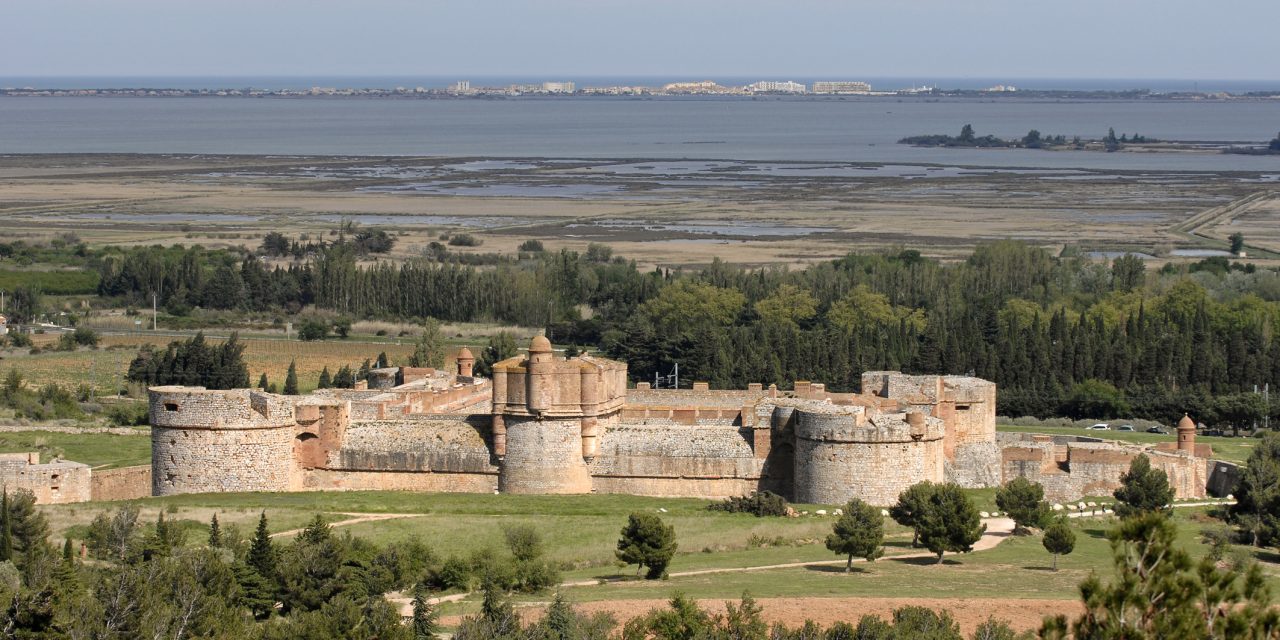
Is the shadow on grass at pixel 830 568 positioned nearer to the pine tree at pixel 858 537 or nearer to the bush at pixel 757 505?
the pine tree at pixel 858 537

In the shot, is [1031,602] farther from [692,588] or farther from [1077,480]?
[1077,480]

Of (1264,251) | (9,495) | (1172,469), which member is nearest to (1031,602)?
(1172,469)

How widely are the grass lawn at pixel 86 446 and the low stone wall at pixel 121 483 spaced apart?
206cm

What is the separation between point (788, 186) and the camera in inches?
7653

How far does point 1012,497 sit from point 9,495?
22014mm

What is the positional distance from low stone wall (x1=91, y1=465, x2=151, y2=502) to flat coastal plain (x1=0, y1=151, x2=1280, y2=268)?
70.9m

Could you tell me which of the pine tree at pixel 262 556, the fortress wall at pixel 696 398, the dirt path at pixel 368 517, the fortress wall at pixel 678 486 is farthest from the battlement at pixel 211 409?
the pine tree at pixel 262 556

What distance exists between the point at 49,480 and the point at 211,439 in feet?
12.4

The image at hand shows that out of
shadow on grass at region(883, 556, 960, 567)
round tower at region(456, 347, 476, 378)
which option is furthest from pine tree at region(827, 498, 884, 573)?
round tower at region(456, 347, 476, 378)

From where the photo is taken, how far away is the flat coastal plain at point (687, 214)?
135125mm

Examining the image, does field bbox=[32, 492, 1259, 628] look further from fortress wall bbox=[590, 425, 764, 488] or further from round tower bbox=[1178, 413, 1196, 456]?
round tower bbox=[1178, 413, 1196, 456]

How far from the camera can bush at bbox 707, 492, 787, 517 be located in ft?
158

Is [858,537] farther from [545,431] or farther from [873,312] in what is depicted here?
[873,312]

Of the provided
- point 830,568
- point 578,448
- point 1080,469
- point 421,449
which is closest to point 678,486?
point 578,448
